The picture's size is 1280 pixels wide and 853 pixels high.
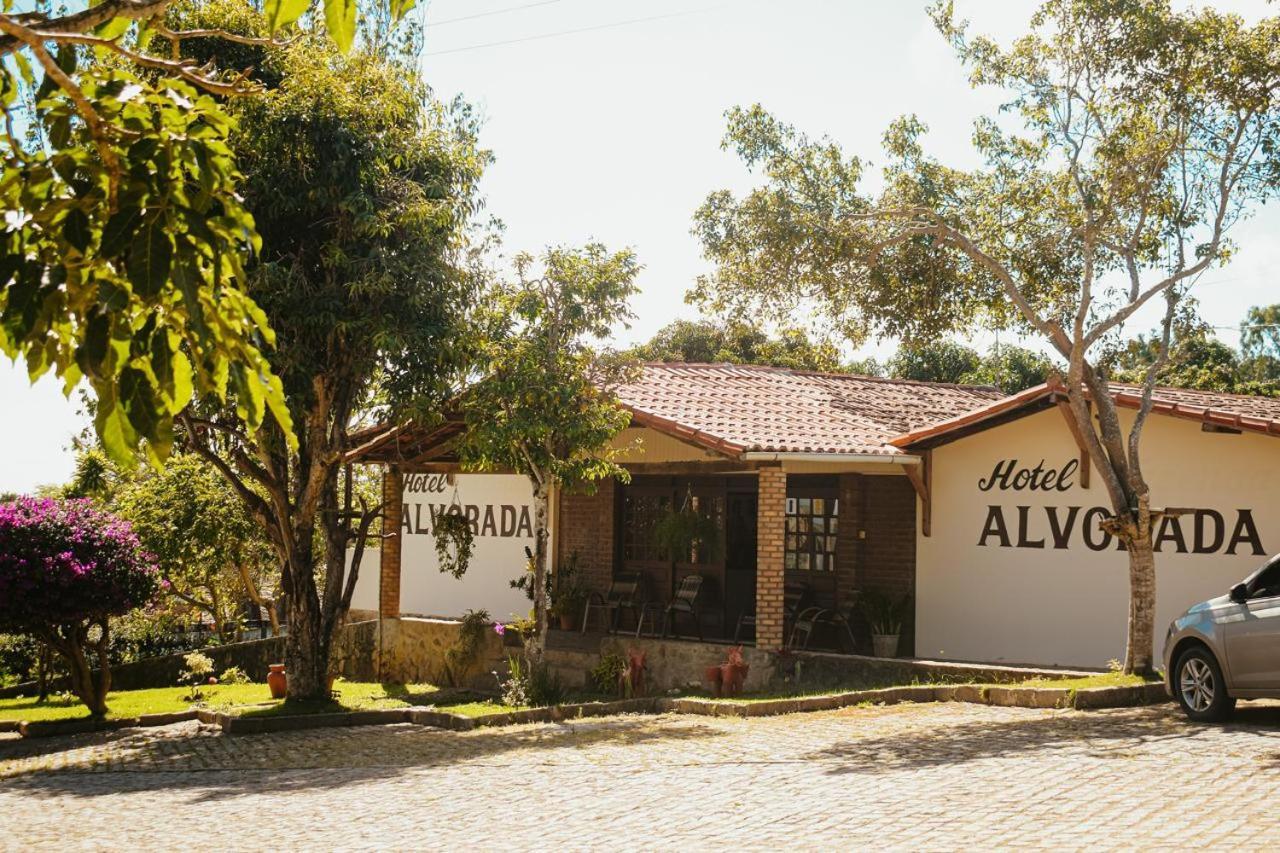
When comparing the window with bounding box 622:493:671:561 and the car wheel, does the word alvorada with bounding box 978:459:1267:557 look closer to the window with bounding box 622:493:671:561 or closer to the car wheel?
the car wheel

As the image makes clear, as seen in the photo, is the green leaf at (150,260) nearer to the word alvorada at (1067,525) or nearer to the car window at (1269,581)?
the car window at (1269,581)

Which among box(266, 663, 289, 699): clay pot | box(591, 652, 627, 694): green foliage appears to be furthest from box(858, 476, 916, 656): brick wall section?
box(266, 663, 289, 699): clay pot

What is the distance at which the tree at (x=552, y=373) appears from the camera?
15142mm

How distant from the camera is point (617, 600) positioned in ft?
66.2

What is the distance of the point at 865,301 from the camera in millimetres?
15891

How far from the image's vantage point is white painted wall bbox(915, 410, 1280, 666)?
15.4 meters

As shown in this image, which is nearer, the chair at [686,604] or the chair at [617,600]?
the chair at [686,604]

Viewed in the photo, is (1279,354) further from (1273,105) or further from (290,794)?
(290,794)

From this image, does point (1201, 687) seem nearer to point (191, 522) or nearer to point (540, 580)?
point (540, 580)

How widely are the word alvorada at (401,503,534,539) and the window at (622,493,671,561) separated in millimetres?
1690

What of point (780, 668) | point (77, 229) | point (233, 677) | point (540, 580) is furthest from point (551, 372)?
point (77, 229)

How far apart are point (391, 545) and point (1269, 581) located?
1385cm

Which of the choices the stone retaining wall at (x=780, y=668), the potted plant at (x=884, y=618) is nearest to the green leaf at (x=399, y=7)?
the stone retaining wall at (x=780, y=668)

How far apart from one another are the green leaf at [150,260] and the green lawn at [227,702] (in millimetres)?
13898
